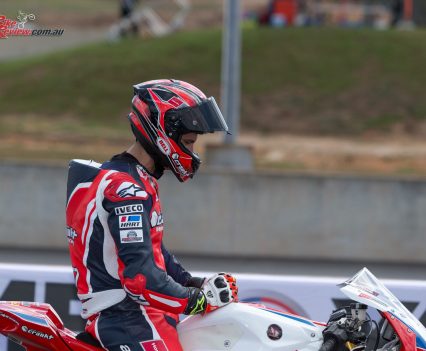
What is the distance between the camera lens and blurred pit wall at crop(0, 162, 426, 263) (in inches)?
483

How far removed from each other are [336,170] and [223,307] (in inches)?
659

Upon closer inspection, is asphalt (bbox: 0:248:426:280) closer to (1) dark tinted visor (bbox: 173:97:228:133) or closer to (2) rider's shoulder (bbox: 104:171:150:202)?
(1) dark tinted visor (bbox: 173:97:228:133)

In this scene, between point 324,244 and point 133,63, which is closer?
point 324,244

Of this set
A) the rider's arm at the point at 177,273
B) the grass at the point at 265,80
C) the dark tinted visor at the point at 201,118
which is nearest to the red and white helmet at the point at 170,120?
the dark tinted visor at the point at 201,118

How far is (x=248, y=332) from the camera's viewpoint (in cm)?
465

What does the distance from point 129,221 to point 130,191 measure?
6.1 inches

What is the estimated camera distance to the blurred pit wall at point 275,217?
483 inches

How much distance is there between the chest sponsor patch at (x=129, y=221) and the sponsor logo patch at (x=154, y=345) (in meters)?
0.63

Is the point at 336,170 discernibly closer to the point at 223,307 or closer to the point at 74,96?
the point at 74,96

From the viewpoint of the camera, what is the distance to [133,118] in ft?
15.5

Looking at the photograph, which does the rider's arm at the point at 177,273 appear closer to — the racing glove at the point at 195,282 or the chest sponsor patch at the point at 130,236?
the racing glove at the point at 195,282

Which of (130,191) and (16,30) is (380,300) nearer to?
(130,191)

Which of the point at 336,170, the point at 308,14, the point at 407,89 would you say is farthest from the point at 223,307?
the point at 308,14

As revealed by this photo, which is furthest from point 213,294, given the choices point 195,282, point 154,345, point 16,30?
point 16,30
